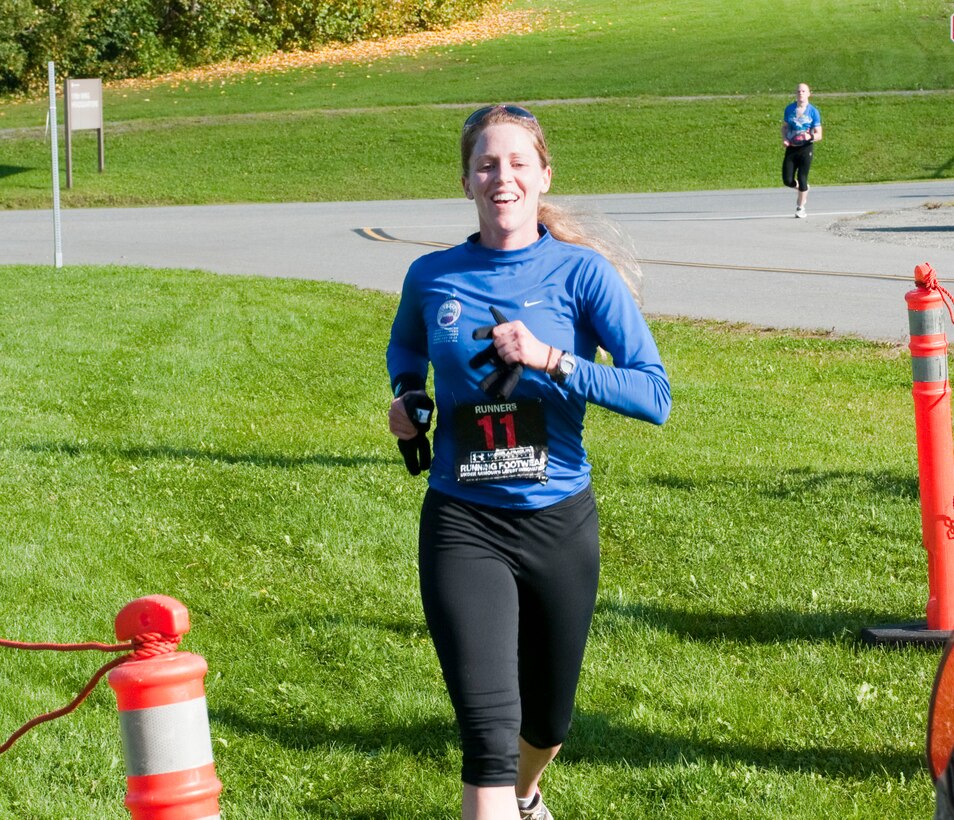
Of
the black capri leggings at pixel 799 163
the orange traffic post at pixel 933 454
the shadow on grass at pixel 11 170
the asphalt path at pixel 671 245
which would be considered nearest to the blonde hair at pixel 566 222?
the orange traffic post at pixel 933 454

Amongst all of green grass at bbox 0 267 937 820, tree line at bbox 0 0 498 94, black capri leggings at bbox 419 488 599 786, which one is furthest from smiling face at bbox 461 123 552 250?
tree line at bbox 0 0 498 94

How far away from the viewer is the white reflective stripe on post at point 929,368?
510 centimetres

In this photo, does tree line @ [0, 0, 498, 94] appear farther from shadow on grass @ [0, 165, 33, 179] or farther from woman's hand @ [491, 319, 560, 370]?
woman's hand @ [491, 319, 560, 370]

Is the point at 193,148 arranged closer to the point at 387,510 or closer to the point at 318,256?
the point at 318,256

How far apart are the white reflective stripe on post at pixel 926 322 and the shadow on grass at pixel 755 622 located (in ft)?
4.15

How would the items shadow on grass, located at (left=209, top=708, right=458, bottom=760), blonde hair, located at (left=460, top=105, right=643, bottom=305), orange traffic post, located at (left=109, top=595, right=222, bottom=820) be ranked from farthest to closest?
shadow on grass, located at (left=209, top=708, right=458, bottom=760) → blonde hair, located at (left=460, top=105, right=643, bottom=305) → orange traffic post, located at (left=109, top=595, right=222, bottom=820)

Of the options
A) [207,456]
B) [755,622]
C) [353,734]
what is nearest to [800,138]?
[207,456]

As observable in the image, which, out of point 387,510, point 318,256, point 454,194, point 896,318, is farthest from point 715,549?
point 454,194

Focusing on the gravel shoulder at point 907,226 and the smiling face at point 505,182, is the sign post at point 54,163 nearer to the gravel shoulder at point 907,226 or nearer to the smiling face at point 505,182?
the gravel shoulder at point 907,226

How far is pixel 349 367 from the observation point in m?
11.5

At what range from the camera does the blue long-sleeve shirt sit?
3410 millimetres

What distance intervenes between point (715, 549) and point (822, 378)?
16.2 feet

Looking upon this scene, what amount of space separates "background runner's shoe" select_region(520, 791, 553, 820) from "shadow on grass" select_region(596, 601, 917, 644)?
172cm

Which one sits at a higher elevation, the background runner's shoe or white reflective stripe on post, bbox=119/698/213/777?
white reflective stripe on post, bbox=119/698/213/777
